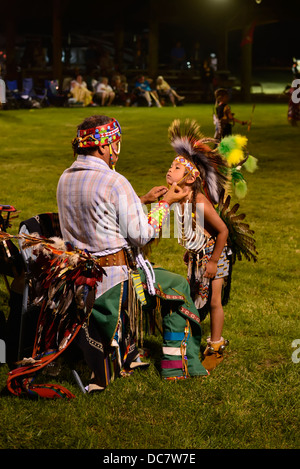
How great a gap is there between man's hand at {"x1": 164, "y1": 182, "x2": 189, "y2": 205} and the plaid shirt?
30 centimetres

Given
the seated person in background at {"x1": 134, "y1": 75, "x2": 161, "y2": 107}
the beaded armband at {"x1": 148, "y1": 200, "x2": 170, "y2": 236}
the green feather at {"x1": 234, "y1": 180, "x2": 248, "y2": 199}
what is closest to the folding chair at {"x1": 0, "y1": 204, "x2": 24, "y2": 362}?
the beaded armband at {"x1": 148, "y1": 200, "x2": 170, "y2": 236}

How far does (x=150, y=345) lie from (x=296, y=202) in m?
5.47

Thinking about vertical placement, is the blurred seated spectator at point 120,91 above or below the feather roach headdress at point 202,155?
above

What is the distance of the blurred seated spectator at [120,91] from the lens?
25.9 metres

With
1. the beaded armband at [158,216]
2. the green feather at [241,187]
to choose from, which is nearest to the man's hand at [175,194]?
the beaded armband at [158,216]

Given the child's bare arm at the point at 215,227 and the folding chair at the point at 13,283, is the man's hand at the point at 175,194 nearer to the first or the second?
the child's bare arm at the point at 215,227

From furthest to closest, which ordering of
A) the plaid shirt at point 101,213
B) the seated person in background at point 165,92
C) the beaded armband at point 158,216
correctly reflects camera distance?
the seated person in background at point 165,92 → the beaded armband at point 158,216 → the plaid shirt at point 101,213

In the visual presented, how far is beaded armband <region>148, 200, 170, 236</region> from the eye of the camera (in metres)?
3.69

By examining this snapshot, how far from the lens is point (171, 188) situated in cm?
396

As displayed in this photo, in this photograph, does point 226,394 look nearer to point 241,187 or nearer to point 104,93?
point 241,187

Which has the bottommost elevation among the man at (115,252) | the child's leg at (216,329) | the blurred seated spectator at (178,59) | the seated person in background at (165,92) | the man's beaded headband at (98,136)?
the child's leg at (216,329)

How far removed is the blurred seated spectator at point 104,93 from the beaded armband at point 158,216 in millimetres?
22405
